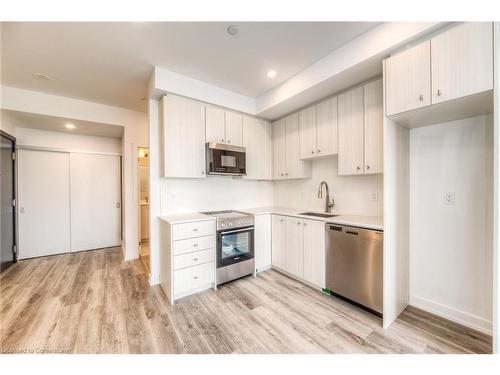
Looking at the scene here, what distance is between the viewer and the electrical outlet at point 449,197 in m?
1.93

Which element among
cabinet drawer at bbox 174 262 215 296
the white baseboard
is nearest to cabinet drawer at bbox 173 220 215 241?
cabinet drawer at bbox 174 262 215 296

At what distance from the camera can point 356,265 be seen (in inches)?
82.0

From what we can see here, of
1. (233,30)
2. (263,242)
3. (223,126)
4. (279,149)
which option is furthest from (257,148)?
(233,30)

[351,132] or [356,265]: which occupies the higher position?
[351,132]

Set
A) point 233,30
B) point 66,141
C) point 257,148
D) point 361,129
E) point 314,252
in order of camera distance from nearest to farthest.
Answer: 1. point 233,30
2. point 361,129
3. point 314,252
4. point 257,148
5. point 66,141

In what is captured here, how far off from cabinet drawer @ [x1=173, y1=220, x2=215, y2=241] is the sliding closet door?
3.03 metres

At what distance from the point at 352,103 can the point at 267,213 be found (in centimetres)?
183

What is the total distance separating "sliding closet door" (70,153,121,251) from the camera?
13.3 feet

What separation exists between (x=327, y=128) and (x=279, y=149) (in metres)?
0.95

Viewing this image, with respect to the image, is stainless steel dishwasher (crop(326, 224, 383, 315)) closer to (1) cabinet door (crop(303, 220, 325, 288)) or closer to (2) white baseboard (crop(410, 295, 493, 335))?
(1) cabinet door (crop(303, 220, 325, 288))

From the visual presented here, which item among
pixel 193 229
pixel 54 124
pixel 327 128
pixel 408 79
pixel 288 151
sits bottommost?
pixel 193 229

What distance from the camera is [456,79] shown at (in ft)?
4.71

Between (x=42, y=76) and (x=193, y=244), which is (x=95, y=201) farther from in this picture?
(x=193, y=244)

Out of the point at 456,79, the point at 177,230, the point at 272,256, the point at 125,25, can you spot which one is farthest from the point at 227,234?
the point at 456,79
